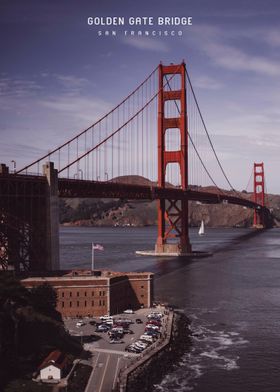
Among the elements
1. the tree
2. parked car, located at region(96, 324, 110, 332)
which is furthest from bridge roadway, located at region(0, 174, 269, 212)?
parked car, located at region(96, 324, 110, 332)

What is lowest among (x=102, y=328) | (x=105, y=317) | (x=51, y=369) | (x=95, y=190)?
(x=51, y=369)

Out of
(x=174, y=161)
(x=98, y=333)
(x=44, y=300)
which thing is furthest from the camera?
(x=174, y=161)

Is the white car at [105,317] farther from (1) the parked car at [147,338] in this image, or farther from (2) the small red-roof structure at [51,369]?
(2) the small red-roof structure at [51,369]

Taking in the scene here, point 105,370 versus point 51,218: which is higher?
point 51,218

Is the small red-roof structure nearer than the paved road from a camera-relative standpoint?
No

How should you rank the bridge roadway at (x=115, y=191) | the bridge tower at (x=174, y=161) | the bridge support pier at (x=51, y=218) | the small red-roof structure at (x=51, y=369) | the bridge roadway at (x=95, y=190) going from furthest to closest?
the bridge tower at (x=174, y=161), the bridge roadway at (x=115, y=191), the bridge support pier at (x=51, y=218), the bridge roadway at (x=95, y=190), the small red-roof structure at (x=51, y=369)

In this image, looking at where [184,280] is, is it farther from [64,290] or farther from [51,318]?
[51,318]

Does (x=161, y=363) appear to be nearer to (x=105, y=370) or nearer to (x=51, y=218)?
(x=105, y=370)

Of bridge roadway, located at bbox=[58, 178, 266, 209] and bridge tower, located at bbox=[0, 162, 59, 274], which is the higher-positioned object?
bridge roadway, located at bbox=[58, 178, 266, 209]

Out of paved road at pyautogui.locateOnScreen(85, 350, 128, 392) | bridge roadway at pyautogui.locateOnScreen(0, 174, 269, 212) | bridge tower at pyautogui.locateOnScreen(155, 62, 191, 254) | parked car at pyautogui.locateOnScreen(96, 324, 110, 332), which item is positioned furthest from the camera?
bridge tower at pyautogui.locateOnScreen(155, 62, 191, 254)

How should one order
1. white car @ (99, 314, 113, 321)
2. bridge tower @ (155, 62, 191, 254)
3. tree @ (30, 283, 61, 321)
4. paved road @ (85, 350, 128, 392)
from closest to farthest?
1. paved road @ (85, 350, 128, 392)
2. tree @ (30, 283, 61, 321)
3. white car @ (99, 314, 113, 321)
4. bridge tower @ (155, 62, 191, 254)

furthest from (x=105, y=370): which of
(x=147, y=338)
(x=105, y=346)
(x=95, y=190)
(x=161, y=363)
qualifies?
(x=95, y=190)

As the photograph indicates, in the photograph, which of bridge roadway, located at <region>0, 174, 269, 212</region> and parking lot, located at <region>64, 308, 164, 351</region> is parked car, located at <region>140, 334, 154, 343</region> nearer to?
parking lot, located at <region>64, 308, 164, 351</region>

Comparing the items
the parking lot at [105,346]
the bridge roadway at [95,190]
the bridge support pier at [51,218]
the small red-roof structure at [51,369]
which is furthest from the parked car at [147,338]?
the bridge roadway at [95,190]
